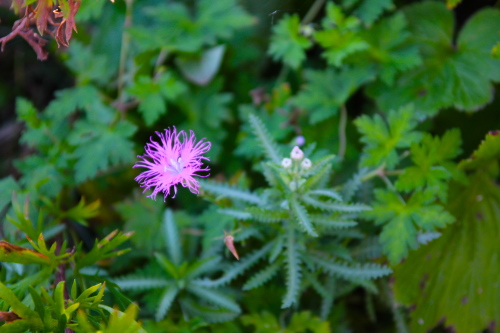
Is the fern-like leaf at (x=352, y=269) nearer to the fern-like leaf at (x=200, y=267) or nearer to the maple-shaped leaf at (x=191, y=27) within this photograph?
the fern-like leaf at (x=200, y=267)

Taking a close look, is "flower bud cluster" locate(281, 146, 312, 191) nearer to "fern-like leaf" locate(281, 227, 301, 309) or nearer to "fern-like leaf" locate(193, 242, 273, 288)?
"fern-like leaf" locate(281, 227, 301, 309)

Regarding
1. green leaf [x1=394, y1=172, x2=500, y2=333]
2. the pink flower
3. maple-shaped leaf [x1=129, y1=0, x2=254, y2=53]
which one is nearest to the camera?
the pink flower

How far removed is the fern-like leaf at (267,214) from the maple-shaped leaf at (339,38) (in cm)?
68

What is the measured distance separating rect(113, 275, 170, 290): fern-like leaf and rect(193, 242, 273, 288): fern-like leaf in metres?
0.14

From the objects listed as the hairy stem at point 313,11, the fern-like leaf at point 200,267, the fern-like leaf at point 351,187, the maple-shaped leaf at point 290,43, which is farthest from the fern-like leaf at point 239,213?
the hairy stem at point 313,11

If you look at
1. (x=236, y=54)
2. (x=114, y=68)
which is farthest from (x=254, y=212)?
(x=114, y=68)

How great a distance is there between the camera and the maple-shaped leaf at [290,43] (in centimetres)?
184

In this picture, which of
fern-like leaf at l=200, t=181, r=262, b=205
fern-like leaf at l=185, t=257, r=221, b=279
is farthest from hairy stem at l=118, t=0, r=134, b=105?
fern-like leaf at l=185, t=257, r=221, b=279

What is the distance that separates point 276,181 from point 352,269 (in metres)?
0.40

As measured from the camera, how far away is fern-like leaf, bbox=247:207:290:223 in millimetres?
1385

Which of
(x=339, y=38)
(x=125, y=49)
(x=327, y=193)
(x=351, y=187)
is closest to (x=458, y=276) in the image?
(x=351, y=187)

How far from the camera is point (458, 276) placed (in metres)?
1.63

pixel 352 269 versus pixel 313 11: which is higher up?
pixel 313 11

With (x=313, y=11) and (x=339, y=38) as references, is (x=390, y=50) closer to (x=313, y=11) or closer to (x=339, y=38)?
(x=339, y=38)
